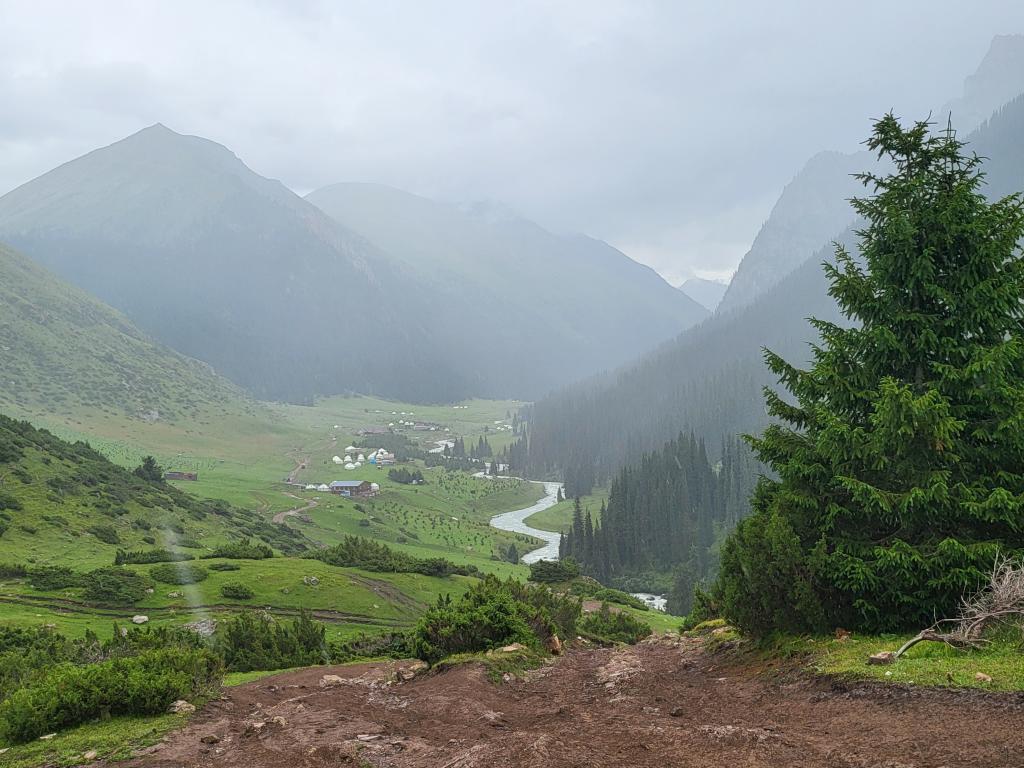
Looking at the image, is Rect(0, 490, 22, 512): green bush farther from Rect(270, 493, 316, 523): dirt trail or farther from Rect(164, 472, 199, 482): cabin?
Rect(164, 472, 199, 482): cabin

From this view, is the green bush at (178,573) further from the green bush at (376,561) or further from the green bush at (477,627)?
the green bush at (477,627)

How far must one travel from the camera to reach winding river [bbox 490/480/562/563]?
12722 cm

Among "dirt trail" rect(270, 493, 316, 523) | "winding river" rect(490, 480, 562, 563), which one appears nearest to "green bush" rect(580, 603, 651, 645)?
"dirt trail" rect(270, 493, 316, 523)

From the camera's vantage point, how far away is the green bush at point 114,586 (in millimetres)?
35188

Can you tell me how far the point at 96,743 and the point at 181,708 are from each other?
2238 mm

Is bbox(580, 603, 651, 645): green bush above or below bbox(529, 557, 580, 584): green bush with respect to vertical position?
above

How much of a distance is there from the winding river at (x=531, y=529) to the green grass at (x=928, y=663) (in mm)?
104737

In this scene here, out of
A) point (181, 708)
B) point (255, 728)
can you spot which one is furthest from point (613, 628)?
point (255, 728)

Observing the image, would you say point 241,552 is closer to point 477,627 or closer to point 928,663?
point 477,627

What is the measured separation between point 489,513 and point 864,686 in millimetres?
168623

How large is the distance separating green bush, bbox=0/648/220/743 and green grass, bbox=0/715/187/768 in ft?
0.90

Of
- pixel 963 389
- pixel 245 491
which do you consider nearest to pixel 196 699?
pixel 963 389

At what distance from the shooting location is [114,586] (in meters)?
35.8

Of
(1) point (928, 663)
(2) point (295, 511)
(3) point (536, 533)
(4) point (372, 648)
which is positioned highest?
(1) point (928, 663)
